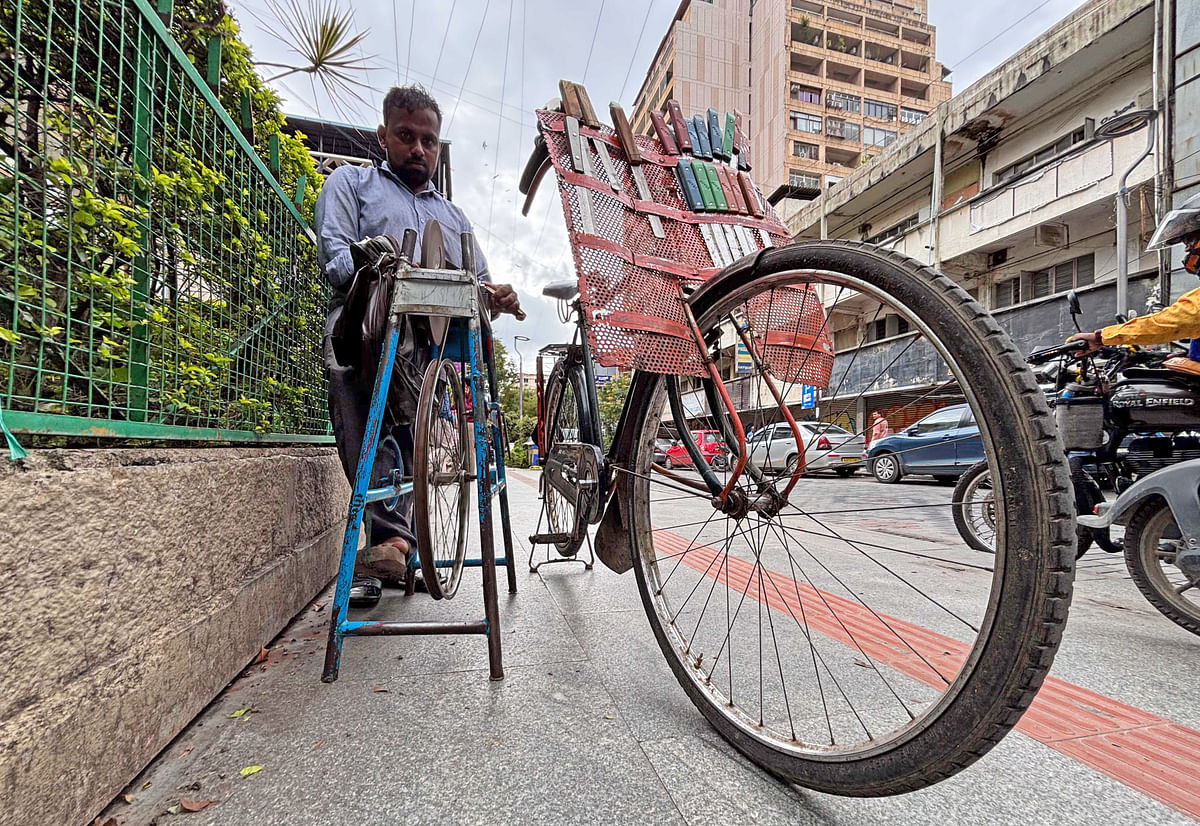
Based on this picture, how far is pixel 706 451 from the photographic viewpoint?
174cm

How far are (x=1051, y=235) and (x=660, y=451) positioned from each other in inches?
623

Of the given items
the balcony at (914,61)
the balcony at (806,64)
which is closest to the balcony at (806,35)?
the balcony at (806,64)

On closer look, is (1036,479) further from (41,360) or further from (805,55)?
(805,55)

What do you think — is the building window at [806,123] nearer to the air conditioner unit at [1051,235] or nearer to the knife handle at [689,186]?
the air conditioner unit at [1051,235]

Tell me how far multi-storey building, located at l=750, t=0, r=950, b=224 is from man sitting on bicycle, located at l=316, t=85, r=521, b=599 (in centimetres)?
3169

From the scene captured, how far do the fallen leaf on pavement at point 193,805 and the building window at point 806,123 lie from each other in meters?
35.8

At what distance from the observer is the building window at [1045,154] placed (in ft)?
42.9

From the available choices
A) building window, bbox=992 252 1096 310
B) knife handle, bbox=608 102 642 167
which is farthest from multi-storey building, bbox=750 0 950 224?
knife handle, bbox=608 102 642 167

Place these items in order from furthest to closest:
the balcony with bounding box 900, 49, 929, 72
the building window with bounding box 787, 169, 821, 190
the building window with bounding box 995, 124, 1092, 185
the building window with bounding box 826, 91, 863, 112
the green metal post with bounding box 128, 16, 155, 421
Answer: the balcony with bounding box 900, 49, 929, 72, the building window with bounding box 826, 91, 863, 112, the building window with bounding box 787, 169, 821, 190, the building window with bounding box 995, 124, 1092, 185, the green metal post with bounding box 128, 16, 155, 421

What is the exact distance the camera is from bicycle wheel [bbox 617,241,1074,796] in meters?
0.78

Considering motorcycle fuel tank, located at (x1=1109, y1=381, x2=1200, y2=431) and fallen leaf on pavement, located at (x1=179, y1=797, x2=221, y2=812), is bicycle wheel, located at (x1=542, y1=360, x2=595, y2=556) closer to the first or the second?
fallen leaf on pavement, located at (x1=179, y1=797, x2=221, y2=812)

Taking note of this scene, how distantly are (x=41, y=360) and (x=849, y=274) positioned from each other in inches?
56.1

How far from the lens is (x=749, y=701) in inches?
57.0

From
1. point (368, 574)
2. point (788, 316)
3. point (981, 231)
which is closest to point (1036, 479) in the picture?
point (788, 316)
